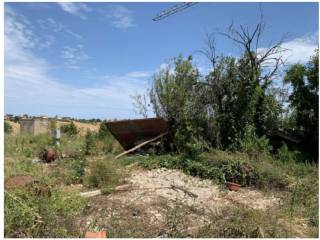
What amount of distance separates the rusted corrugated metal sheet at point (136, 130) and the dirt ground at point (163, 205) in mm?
3135

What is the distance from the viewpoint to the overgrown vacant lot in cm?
465

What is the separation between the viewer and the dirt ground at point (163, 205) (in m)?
4.85

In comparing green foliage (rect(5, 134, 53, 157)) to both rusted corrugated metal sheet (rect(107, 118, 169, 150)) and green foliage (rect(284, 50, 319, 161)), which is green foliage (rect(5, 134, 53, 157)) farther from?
green foliage (rect(284, 50, 319, 161))

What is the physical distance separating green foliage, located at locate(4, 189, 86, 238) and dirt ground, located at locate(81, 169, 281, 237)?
0.96ft

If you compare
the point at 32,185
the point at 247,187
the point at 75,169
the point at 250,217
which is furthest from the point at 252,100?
the point at 32,185

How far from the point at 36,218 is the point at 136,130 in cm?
739

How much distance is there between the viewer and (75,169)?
26.4ft

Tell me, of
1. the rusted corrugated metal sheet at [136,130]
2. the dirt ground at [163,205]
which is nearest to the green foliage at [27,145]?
the rusted corrugated metal sheet at [136,130]

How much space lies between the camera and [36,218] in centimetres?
443

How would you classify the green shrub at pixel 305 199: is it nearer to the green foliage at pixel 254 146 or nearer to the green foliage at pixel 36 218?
the green foliage at pixel 254 146

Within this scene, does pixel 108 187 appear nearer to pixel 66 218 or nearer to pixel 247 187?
pixel 66 218

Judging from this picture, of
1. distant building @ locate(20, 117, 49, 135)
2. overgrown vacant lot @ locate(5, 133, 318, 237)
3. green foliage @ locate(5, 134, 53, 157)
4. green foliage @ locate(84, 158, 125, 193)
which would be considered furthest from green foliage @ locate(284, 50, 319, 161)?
distant building @ locate(20, 117, 49, 135)

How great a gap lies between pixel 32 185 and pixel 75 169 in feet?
8.38

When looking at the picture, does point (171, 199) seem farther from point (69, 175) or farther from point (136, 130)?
point (136, 130)
